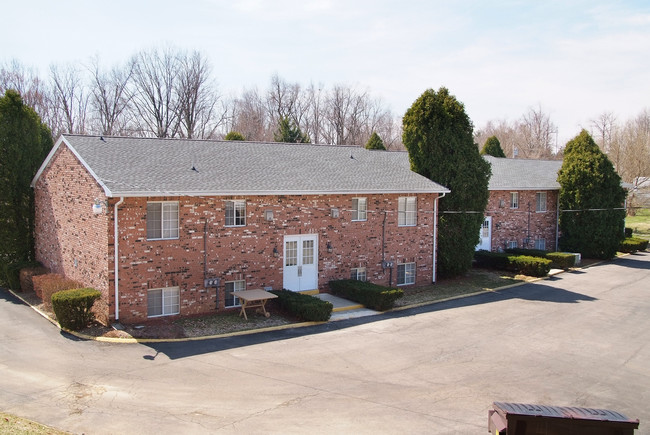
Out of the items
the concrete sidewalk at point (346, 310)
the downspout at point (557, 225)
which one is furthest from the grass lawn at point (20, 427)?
the downspout at point (557, 225)

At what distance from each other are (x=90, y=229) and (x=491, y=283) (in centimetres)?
1623

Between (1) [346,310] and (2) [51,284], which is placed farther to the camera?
(1) [346,310]

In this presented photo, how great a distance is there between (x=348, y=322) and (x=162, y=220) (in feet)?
21.2

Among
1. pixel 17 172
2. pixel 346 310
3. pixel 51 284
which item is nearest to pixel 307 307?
pixel 346 310

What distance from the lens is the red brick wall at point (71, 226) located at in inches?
607

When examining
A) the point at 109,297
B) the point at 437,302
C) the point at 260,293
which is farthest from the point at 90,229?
the point at 437,302

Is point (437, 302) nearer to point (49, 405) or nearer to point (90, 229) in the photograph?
point (90, 229)

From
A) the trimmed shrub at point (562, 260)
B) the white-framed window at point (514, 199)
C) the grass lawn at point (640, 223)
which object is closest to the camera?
the trimmed shrub at point (562, 260)

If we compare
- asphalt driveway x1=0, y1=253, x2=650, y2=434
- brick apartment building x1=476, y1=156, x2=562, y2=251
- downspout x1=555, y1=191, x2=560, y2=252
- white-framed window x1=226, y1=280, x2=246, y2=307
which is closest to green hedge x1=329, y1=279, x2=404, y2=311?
asphalt driveway x1=0, y1=253, x2=650, y2=434

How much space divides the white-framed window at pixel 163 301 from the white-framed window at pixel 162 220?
1.62 meters

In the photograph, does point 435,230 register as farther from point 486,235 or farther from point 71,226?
point 71,226

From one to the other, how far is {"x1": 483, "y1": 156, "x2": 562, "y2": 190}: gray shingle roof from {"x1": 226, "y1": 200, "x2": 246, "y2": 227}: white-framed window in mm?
15615

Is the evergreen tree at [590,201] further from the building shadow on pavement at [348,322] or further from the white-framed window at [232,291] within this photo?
the white-framed window at [232,291]

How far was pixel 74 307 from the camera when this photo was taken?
14539 mm
